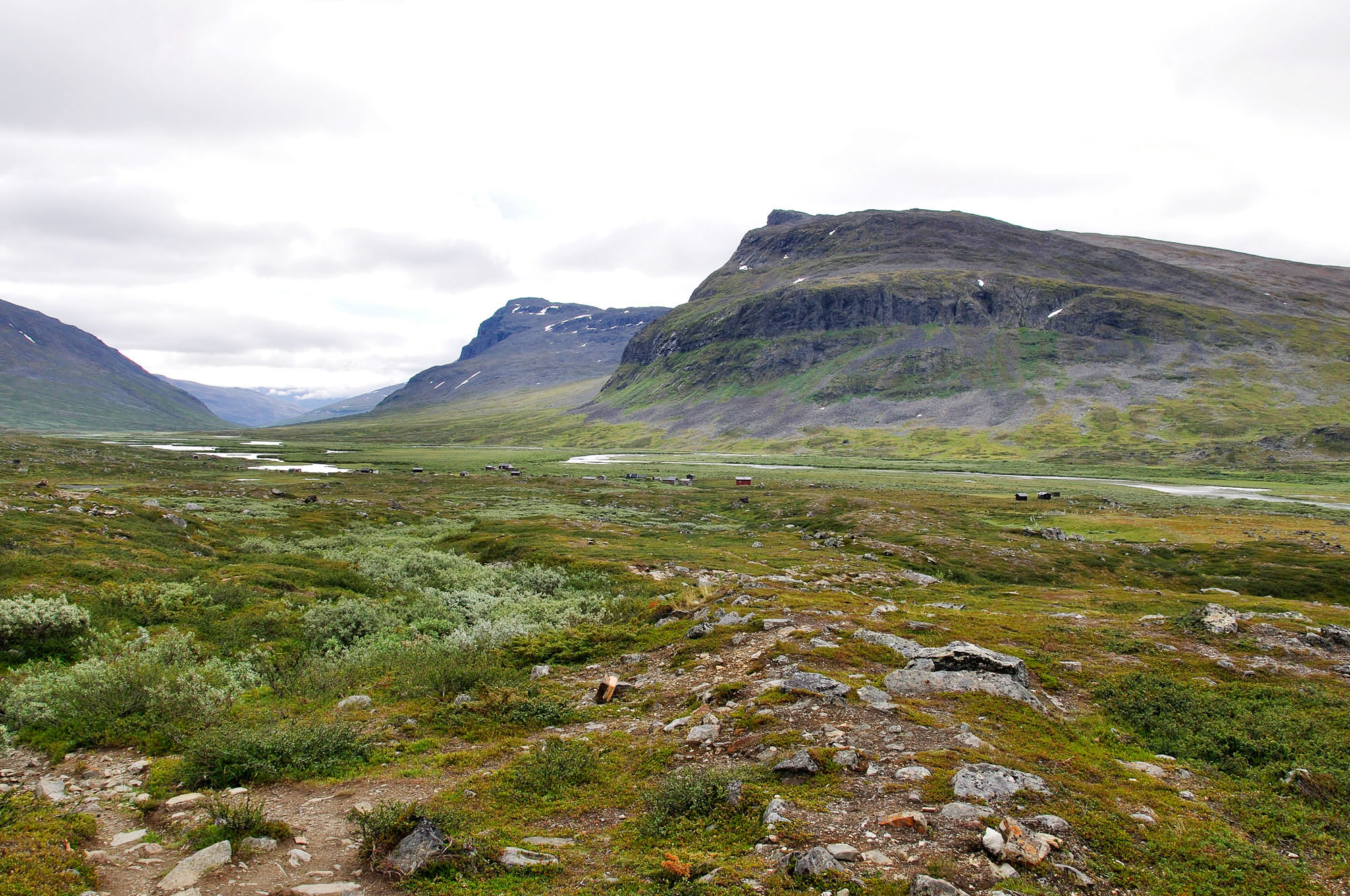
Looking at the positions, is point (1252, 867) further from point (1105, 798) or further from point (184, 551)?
point (184, 551)

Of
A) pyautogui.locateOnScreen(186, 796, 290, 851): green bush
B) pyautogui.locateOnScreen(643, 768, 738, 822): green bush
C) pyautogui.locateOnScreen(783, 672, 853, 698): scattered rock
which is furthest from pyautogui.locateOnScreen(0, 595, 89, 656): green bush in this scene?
pyautogui.locateOnScreen(783, 672, 853, 698): scattered rock

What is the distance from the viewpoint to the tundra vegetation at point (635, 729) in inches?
287

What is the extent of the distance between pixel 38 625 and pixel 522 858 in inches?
580

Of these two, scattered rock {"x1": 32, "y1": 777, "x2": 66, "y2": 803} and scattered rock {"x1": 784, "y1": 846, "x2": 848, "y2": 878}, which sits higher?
scattered rock {"x1": 32, "y1": 777, "x2": 66, "y2": 803}

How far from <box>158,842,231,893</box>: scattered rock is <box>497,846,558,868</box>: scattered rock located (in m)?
3.27

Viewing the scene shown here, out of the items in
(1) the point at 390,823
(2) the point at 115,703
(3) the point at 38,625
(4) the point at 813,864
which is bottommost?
(4) the point at 813,864

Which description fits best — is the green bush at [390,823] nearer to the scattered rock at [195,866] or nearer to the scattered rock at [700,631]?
the scattered rock at [195,866]

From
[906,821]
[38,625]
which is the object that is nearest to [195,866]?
[906,821]

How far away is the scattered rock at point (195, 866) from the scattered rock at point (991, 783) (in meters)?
9.37

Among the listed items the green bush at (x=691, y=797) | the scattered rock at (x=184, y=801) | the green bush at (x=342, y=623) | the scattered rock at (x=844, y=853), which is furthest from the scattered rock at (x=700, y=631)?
the scattered rock at (x=184, y=801)

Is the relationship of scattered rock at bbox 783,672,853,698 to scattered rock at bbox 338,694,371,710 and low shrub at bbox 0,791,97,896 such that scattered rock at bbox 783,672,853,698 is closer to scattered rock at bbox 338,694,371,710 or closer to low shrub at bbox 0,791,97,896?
scattered rock at bbox 338,694,371,710

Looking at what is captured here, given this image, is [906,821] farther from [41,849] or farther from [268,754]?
[41,849]

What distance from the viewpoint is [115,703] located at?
1110 centimetres

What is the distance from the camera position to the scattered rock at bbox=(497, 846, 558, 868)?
24.3 ft
